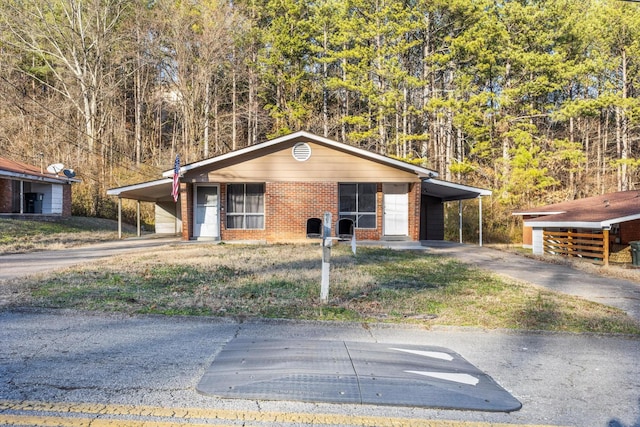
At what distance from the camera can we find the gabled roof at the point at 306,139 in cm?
1756

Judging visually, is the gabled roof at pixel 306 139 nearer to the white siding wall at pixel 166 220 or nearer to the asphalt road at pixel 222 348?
the white siding wall at pixel 166 220

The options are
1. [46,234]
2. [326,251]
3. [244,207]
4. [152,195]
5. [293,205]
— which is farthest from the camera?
[152,195]

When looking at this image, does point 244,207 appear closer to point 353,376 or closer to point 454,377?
point 353,376

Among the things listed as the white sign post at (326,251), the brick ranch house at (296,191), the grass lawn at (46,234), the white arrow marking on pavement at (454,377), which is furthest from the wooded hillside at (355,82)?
the white arrow marking on pavement at (454,377)

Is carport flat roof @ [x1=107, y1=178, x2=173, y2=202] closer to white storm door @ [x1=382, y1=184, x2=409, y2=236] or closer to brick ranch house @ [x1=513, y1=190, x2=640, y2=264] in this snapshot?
white storm door @ [x1=382, y1=184, x2=409, y2=236]

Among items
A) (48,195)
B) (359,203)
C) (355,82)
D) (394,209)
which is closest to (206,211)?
(359,203)

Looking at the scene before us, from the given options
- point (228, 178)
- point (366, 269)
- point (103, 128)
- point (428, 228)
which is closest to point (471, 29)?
point (428, 228)

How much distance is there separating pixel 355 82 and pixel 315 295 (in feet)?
85.9

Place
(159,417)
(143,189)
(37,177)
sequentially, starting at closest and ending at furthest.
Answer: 1. (159,417)
2. (143,189)
3. (37,177)

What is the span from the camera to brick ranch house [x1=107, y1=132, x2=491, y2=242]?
1805 centimetres

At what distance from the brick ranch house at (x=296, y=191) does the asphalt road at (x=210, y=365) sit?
12.2m

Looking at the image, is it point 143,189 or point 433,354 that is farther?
point 143,189

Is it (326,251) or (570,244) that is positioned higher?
(326,251)

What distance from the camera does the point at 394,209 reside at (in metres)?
19.1
